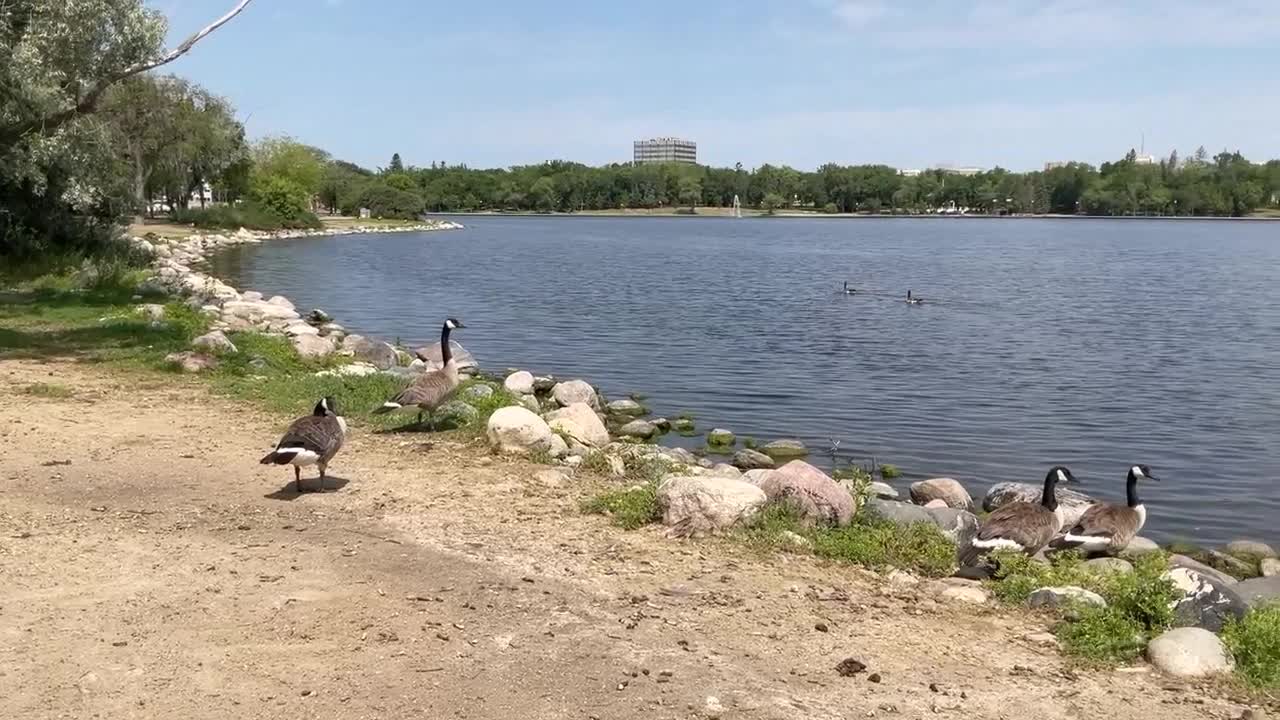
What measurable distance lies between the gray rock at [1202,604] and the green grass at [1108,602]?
0.15 m

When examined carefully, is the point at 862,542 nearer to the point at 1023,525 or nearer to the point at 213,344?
the point at 1023,525

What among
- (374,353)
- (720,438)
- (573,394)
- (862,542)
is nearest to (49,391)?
(374,353)

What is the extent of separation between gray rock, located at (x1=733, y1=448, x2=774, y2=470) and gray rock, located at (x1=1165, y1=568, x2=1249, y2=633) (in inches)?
298

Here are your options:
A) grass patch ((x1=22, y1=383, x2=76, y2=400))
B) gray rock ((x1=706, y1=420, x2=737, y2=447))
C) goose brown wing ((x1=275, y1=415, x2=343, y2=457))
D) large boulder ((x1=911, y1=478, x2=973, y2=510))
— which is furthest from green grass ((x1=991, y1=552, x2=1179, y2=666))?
grass patch ((x1=22, y1=383, x2=76, y2=400))

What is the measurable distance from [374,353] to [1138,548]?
14.8 meters

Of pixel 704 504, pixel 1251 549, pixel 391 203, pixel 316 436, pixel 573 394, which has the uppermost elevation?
pixel 391 203

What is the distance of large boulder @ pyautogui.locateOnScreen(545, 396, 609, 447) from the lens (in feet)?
44.6

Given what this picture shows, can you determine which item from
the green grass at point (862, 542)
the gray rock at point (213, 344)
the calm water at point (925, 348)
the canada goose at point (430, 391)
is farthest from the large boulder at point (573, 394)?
the green grass at point (862, 542)

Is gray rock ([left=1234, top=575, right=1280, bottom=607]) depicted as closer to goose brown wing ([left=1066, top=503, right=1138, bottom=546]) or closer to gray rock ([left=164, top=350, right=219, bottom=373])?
goose brown wing ([left=1066, top=503, right=1138, bottom=546])

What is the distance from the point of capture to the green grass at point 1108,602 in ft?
24.1

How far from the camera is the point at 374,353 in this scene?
2200 cm

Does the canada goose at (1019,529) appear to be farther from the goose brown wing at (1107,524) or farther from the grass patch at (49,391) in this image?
the grass patch at (49,391)

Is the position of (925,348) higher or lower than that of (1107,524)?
lower

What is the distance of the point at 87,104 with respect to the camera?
62.6ft
